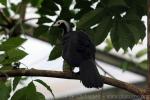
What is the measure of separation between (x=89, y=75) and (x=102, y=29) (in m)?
0.34

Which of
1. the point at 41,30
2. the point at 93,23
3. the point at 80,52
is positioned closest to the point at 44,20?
the point at 41,30

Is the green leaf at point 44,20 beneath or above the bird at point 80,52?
above

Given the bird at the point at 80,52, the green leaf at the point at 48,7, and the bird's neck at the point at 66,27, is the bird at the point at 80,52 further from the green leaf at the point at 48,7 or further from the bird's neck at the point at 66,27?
the green leaf at the point at 48,7

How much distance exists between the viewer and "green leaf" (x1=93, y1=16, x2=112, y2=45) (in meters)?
2.00

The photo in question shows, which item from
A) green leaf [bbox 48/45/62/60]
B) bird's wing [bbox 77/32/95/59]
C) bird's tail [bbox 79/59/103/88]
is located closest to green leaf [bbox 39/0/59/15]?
green leaf [bbox 48/45/62/60]

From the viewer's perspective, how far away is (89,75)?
5.68 ft

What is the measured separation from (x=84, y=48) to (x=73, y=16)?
361mm

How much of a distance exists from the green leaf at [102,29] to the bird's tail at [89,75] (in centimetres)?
19

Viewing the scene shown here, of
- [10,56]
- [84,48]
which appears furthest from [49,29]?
[10,56]

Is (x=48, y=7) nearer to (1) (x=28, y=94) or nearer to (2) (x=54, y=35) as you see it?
(2) (x=54, y=35)

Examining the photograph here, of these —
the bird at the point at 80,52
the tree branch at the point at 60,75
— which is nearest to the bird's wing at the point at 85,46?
the bird at the point at 80,52

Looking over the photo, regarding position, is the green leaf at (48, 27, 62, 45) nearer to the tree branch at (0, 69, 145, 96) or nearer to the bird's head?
the bird's head

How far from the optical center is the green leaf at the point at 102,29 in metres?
2.00

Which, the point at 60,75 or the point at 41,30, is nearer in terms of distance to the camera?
the point at 60,75
